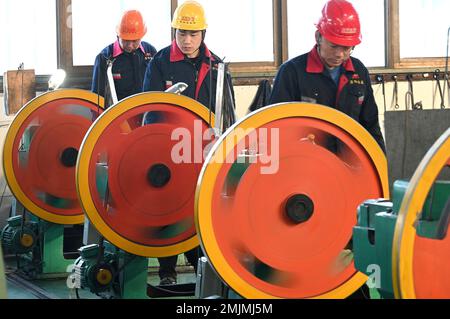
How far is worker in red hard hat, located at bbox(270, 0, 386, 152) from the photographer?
444 cm

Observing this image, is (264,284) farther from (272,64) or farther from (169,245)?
(272,64)

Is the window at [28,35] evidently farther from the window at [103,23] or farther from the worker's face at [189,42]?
the worker's face at [189,42]

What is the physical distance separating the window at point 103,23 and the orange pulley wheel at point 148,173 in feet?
11.3

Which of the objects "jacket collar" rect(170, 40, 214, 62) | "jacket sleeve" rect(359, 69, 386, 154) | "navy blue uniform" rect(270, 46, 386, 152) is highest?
"jacket collar" rect(170, 40, 214, 62)

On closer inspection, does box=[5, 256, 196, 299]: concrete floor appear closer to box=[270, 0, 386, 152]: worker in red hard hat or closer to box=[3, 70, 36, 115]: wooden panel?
box=[3, 70, 36, 115]: wooden panel

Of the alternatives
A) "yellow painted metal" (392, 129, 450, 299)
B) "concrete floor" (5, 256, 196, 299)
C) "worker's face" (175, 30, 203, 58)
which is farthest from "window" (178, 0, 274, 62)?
"yellow painted metal" (392, 129, 450, 299)

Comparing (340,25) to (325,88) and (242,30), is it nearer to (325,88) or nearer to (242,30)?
(325,88)

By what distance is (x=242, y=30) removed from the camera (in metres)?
8.79

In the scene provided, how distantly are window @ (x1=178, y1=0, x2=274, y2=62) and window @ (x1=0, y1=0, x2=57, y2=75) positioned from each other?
146 centimetres

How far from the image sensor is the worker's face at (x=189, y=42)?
5.92m

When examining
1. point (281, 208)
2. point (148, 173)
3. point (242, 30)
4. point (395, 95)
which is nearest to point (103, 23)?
point (242, 30)

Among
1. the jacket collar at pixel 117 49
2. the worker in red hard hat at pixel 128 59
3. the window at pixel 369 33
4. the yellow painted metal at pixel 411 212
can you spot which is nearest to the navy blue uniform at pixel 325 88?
the yellow painted metal at pixel 411 212

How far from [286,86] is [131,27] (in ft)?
10.1

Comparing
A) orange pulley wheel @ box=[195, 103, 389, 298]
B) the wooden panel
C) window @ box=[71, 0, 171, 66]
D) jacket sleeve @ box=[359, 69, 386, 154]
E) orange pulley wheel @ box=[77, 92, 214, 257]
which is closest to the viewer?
orange pulley wheel @ box=[195, 103, 389, 298]
